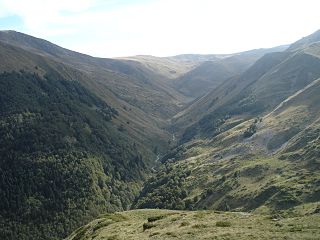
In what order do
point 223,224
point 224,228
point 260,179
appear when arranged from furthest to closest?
1. point 260,179
2. point 223,224
3. point 224,228

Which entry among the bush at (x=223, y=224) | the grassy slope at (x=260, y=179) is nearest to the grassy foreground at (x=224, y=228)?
the bush at (x=223, y=224)

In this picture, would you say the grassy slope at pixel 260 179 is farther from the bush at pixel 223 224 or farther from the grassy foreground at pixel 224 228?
the bush at pixel 223 224

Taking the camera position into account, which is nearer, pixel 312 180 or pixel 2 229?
pixel 312 180

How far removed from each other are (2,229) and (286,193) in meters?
130

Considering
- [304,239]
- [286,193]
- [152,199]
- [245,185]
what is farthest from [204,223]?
[152,199]

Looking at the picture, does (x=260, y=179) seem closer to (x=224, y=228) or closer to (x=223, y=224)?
(x=223, y=224)

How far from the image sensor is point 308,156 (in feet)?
485

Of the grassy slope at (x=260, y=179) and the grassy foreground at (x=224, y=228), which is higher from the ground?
the grassy foreground at (x=224, y=228)

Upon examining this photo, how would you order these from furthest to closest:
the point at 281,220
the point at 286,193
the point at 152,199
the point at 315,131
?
the point at 152,199 → the point at 315,131 → the point at 286,193 → the point at 281,220

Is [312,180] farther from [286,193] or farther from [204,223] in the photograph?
[204,223]

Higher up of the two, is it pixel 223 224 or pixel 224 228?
pixel 224 228

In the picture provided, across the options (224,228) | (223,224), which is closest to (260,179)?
(223,224)

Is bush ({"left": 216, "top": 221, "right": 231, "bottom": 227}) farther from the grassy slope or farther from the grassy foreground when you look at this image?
the grassy slope

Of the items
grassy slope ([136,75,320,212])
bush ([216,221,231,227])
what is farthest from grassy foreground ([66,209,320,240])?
grassy slope ([136,75,320,212])
